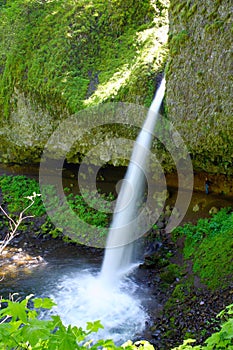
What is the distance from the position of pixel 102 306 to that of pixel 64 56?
5956 mm

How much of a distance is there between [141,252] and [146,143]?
2.35m

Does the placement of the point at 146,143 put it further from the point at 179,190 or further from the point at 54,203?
the point at 54,203

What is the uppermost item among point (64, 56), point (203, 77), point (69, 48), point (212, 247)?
point (69, 48)

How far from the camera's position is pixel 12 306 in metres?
1.78

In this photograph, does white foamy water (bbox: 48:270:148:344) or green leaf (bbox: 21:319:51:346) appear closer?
green leaf (bbox: 21:319:51:346)

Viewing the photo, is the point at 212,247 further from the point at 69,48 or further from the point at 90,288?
the point at 69,48

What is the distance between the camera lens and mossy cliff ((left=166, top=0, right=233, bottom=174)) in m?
5.82

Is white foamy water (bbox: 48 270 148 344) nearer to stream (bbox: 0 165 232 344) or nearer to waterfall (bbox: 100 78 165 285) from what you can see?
stream (bbox: 0 165 232 344)

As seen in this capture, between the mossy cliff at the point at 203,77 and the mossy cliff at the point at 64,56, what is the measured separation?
4.39 ft

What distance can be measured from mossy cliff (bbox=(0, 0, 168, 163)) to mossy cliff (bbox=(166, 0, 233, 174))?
1.34 m

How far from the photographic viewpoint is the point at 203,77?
6203 mm

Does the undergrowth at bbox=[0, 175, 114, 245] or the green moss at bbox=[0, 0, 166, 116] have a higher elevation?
the green moss at bbox=[0, 0, 166, 116]

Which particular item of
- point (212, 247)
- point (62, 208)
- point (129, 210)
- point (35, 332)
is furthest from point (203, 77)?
point (35, 332)

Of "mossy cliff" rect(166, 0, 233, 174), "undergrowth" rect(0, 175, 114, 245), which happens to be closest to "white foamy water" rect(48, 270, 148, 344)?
"undergrowth" rect(0, 175, 114, 245)
